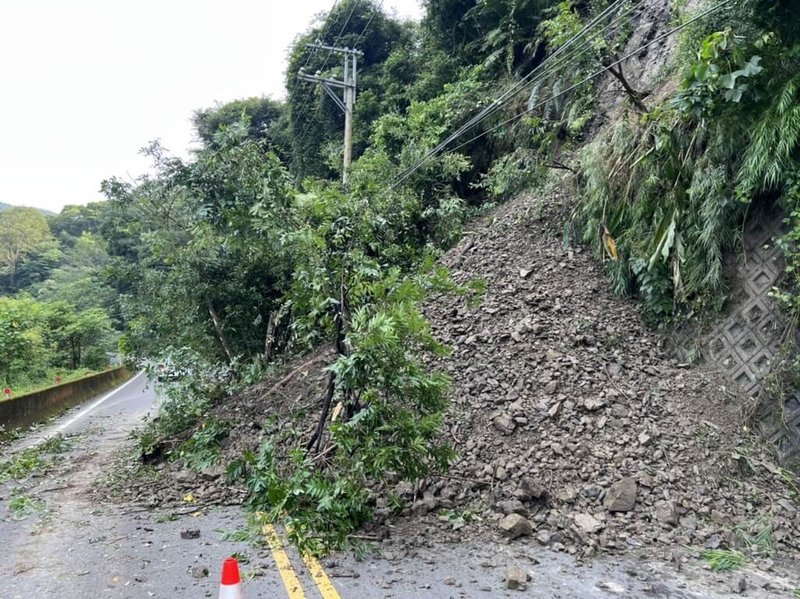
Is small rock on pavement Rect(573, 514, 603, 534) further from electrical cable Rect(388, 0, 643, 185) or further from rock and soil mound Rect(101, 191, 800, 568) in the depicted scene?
electrical cable Rect(388, 0, 643, 185)

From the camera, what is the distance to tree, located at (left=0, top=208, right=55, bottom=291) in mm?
47312

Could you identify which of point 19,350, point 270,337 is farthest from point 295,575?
point 19,350

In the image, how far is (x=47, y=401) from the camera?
13625mm

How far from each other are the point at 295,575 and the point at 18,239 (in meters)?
56.0

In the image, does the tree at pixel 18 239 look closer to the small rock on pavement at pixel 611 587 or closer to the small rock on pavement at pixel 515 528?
the small rock on pavement at pixel 515 528

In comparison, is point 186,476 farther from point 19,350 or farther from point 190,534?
point 19,350

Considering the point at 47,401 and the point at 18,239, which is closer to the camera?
the point at 47,401

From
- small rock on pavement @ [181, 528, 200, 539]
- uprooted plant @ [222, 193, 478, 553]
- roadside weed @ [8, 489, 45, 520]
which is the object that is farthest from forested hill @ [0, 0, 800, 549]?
roadside weed @ [8, 489, 45, 520]

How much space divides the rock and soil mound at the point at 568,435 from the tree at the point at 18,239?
50.1 m

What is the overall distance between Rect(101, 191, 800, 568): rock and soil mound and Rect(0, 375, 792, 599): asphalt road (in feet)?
1.15

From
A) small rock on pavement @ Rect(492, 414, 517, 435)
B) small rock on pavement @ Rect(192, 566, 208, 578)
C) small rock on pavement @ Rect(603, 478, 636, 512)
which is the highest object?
small rock on pavement @ Rect(492, 414, 517, 435)

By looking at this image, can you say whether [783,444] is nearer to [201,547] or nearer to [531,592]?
[531,592]

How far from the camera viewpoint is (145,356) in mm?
10688

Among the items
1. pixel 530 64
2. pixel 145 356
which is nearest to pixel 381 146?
pixel 530 64
